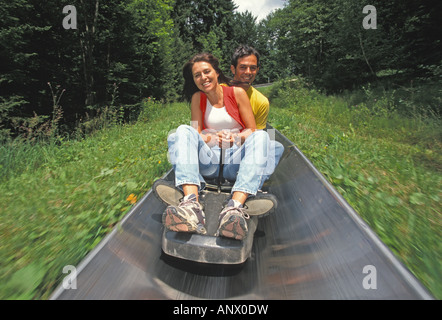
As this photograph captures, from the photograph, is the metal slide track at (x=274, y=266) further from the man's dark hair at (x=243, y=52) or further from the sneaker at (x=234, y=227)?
the man's dark hair at (x=243, y=52)

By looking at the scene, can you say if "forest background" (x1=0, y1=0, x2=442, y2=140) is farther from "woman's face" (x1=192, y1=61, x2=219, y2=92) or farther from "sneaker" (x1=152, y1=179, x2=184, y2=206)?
"sneaker" (x1=152, y1=179, x2=184, y2=206)

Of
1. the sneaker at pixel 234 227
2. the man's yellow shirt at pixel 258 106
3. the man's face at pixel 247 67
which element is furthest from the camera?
the man's face at pixel 247 67

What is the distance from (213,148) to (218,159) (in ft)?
0.33

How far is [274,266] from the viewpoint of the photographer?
1491 mm

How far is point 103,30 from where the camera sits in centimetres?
886

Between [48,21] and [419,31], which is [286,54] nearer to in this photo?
[419,31]

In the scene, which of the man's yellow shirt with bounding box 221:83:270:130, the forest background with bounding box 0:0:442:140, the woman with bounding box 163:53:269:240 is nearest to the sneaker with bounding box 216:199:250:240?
the woman with bounding box 163:53:269:240

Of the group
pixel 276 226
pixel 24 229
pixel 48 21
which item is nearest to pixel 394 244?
pixel 276 226

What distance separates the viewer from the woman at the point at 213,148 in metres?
1.47

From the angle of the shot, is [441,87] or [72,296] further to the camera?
[441,87]

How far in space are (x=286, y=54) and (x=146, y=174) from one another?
1862cm

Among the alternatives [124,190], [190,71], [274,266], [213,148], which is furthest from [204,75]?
[274,266]

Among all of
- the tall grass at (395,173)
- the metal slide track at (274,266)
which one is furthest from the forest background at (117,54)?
the metal slide track at (274,266)

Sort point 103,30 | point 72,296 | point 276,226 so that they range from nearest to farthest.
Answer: point 72,296 < point 276,226 < point 103,30
